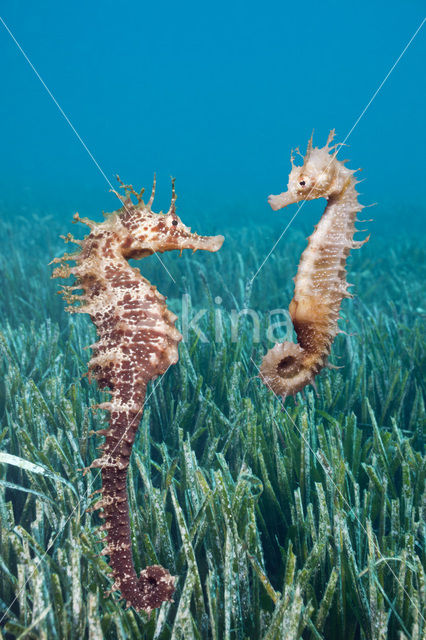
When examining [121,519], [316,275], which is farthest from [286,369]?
[121,519]

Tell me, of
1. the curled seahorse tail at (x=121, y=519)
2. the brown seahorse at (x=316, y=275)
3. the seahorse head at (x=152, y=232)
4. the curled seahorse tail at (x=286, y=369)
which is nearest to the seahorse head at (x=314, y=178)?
the brown seahorse at (x=316, y=275)

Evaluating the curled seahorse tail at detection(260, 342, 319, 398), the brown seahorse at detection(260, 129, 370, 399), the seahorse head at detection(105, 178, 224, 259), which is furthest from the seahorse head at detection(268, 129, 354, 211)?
the curled seahorse tail at detection(260, 342, 319, 398)

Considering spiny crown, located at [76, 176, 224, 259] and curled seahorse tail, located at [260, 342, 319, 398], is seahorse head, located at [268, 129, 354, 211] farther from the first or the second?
curled seahorse tail, located at [260, 342, 319, 398]

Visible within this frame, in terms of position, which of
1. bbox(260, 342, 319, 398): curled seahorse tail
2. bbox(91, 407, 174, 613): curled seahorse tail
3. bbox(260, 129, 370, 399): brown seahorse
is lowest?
bbox(91, 407, 174, 613): curled seahorse tail

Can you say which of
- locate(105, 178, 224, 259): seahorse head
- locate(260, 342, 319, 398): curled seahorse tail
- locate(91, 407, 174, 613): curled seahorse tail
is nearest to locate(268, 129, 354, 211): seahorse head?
locate(105, 178, 224, 259): seahorse head

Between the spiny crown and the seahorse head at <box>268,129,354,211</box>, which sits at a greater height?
the seahorse head at <box>268,129,354,211</box>

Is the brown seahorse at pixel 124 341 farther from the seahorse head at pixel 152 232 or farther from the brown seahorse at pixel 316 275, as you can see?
the brown seahorse at pixel 316 275

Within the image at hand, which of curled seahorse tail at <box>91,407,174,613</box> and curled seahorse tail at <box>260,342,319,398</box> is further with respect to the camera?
curled seahorse tail at <box>260,342,319,398</box>
